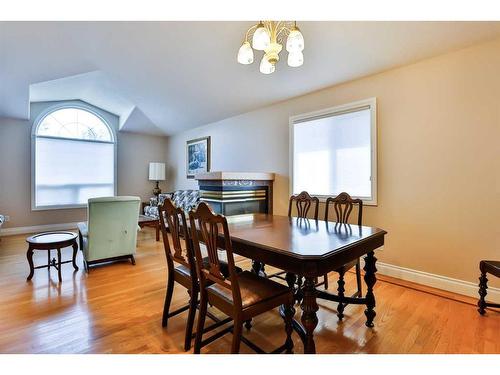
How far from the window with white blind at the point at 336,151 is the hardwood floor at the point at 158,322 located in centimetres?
119

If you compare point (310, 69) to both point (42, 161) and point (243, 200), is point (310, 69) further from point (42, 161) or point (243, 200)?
point (42, 161)

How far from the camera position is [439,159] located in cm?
253

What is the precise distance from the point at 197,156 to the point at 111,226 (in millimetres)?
2968

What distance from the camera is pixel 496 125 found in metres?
2.23

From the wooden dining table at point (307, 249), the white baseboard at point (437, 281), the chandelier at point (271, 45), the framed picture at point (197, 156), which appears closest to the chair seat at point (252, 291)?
the wooden dining table at point (307, 249)

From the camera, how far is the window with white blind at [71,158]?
17.2 feet

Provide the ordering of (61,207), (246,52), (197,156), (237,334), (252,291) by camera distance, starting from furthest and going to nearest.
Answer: (197,156) → (61,207) → (246,52) → (252,291) → (237,334)

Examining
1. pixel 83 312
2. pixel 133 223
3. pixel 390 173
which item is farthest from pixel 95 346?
pixel 390 173

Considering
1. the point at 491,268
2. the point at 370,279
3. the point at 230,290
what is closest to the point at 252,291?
the point at 230,290

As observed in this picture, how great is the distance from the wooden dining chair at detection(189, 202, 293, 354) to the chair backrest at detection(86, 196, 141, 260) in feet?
6.45

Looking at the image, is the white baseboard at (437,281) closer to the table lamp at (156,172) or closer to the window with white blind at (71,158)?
the table lamp at (156,172)

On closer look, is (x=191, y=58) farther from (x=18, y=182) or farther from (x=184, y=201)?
(x=18, y=182)

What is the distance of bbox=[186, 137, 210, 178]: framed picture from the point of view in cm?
550
